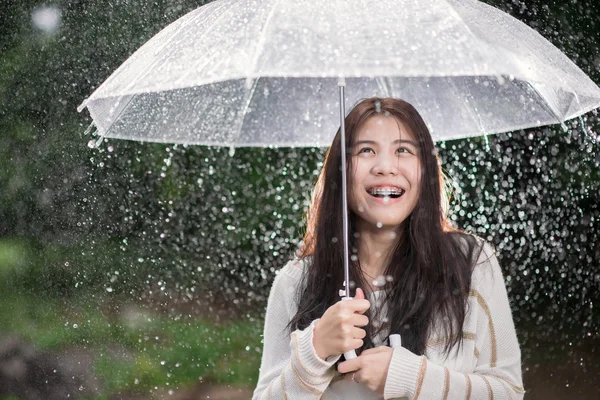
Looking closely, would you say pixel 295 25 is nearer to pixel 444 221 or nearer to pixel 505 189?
pixel 444 221

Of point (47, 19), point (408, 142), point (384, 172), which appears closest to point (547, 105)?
point (408, 142)

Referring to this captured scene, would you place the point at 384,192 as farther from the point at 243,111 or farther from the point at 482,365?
the point at 243,111

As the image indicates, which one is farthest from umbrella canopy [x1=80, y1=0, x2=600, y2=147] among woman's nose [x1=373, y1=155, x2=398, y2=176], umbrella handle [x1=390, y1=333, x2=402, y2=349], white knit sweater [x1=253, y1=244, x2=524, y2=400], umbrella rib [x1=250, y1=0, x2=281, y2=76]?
umbrella handle [x1=390, y1=333, x2=402, y2=349]

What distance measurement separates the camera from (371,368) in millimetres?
2053

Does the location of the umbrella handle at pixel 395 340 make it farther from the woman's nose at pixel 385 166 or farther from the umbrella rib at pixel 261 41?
the umbrella rib at pixel 261 41

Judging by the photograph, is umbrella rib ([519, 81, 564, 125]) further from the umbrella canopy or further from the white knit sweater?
the white knit sweater

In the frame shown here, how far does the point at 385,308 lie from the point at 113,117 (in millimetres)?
865

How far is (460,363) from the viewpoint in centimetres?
217

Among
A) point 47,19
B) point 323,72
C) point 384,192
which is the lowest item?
point 47,19

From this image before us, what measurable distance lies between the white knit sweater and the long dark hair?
0.03 m

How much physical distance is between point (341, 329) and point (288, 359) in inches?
12.9

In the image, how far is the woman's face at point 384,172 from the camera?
220 cm

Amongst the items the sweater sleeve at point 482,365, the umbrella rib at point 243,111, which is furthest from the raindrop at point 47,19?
the sweater sleeve at point 482,365

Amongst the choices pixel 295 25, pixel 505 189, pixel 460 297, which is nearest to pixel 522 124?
pixel 460 297
